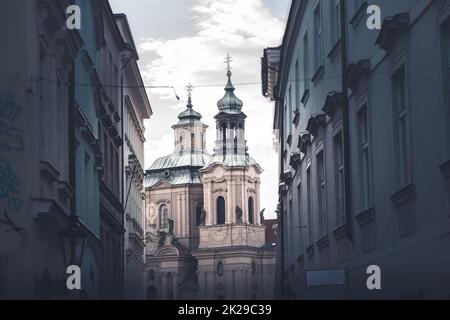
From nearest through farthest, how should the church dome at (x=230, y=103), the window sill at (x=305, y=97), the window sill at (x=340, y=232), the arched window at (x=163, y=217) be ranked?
the window sill at (x=340, y=232), the window sill at (x=305, y=97), the church dome at (x=230, y=103), the arched window at (x=163, y=217)

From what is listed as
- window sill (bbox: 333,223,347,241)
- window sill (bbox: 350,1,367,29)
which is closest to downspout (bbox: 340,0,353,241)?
window sill (bbox: 333,223,347,241)

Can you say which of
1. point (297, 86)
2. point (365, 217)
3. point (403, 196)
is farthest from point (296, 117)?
point (403, 196)

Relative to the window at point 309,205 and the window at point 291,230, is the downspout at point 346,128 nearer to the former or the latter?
the window at point 309,205

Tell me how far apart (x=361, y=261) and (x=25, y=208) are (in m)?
5.02

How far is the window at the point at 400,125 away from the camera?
14812 millimetres

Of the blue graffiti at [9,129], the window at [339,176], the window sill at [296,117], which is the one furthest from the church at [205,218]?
the blue graffiti at [9,129]

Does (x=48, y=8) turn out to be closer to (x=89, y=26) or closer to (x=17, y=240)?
(x=17, y=240)

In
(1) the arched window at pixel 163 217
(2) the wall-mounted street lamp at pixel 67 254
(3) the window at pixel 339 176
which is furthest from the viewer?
(1) the arched window at pixel 163 217

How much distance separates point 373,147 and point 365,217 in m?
1.09

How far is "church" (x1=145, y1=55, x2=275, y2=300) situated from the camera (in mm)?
95562

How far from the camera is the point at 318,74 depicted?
21.6 m

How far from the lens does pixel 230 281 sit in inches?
3708

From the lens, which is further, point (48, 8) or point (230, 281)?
point (230, 281)
